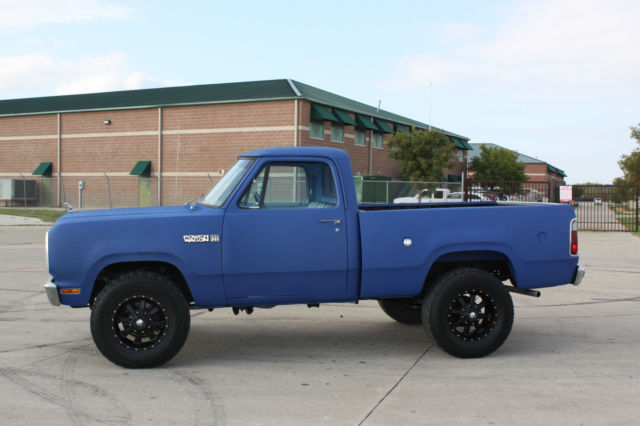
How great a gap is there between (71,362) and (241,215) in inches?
83.9

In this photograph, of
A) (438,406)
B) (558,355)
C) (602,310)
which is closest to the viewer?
(438,406)

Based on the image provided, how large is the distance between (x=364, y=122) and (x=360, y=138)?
208cm

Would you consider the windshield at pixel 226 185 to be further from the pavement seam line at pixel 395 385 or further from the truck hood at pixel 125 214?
the pavement seam line at pixel 395 385

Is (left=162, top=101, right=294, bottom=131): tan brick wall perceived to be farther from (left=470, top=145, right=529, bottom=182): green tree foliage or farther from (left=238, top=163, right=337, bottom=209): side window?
(left=470, top=145, right=529, bottom=182): green tree foliage

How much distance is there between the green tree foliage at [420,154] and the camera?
4856cm

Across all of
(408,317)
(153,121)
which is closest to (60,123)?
(153,121)

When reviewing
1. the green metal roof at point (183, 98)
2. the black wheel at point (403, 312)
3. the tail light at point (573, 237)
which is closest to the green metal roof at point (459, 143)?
the green metal roof at point (183, 98)

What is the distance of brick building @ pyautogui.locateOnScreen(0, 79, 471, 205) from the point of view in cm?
4119

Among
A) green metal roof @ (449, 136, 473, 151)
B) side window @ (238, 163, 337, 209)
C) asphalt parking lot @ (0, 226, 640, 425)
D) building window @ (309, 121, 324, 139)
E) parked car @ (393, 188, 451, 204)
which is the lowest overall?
asphalt parking lot @ (0, 226, 640, 425)

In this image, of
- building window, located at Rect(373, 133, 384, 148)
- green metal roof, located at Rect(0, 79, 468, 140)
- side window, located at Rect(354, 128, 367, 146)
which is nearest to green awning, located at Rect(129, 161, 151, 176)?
green metal roof, located at Rect(0, 79, 468, 140)

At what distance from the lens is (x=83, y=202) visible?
4716 cm

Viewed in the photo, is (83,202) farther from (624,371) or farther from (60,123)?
(624,371)

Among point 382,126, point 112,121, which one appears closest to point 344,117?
point 382,126

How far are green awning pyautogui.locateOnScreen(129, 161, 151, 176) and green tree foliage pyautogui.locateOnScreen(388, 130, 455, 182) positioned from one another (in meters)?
18.0
